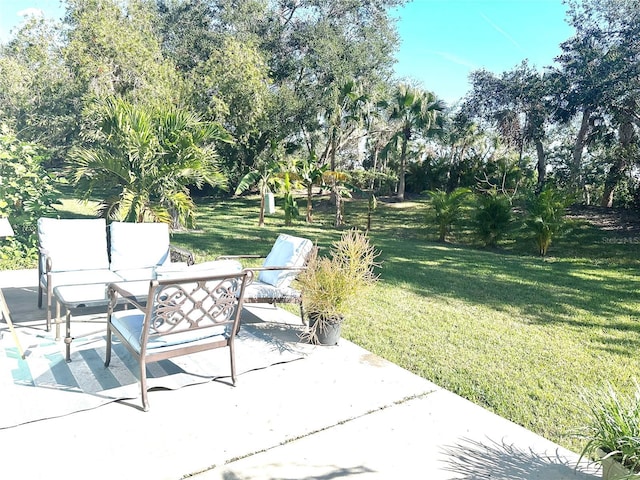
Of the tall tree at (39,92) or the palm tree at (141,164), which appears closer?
the palm tree at (141,164)

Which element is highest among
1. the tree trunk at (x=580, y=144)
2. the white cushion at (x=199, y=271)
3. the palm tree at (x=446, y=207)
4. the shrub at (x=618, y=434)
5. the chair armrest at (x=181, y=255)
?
the tree trunk at (x=580, y=144)

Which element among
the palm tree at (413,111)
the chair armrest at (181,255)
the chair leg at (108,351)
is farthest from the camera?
the palm tree at (413,111)

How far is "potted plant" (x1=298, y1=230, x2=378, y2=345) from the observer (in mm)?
4301

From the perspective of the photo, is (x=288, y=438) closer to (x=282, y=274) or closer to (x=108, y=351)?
(x=108, y=351)

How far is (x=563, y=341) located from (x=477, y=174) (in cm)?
1641

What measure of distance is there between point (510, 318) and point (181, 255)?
4.38 meters

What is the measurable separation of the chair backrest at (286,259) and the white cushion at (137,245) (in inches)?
55.8

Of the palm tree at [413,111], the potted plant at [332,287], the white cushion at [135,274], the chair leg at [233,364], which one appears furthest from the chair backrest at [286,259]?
the palm tree at [413,111]

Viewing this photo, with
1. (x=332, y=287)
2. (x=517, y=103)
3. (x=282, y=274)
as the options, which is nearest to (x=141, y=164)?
Result: (x=282, y=274)

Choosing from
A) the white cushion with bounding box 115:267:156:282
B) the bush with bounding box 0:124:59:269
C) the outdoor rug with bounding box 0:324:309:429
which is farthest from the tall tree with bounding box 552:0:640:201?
the bush with bounding box 0:124:59:269

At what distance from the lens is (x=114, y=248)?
17.9ft

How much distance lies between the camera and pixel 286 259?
5.12 meters

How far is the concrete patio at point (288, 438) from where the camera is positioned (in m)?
2.57

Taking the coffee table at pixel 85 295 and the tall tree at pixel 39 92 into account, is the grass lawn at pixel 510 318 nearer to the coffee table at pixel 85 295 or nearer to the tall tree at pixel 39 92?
the coffee table at pixel 85 295
